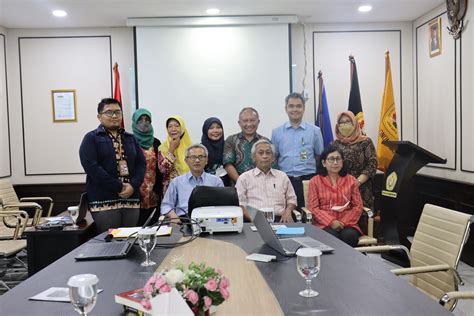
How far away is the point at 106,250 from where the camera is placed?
7.27 ft

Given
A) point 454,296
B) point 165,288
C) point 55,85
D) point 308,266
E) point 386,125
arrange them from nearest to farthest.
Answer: point 165,288, point 308,266, point 454,296, point 386,125, point 55,85

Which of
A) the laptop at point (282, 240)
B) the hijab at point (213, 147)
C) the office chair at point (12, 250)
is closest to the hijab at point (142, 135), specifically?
the hijab at point (213, 147)

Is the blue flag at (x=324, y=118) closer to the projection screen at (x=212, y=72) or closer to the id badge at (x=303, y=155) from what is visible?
the projection screen at (x=212, y=72)

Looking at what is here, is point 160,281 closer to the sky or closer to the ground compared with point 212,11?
closer to the ground

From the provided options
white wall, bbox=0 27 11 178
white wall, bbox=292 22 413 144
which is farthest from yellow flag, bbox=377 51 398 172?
white wall, bbox=0 27 11 178

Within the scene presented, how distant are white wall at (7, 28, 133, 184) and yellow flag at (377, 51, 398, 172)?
3196 millimetres

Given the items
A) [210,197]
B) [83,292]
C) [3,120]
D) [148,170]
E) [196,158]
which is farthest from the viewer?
[3,120]

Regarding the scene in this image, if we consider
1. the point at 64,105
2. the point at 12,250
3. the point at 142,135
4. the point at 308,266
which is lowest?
the point at 12,250

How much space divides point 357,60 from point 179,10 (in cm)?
236

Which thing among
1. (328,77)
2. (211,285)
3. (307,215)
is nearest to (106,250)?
(211,285)

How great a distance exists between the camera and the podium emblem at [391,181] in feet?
15.0

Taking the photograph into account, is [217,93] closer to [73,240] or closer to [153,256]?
[73,240]

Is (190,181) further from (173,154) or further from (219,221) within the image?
(219,221)

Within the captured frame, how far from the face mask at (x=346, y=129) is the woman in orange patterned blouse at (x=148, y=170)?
1.84 m
